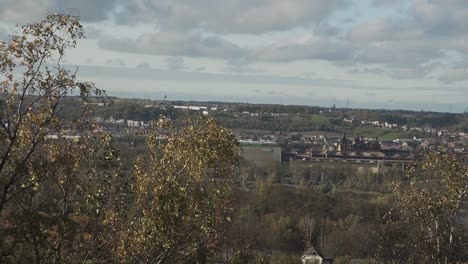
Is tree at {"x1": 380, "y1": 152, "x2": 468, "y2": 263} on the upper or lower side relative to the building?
upper

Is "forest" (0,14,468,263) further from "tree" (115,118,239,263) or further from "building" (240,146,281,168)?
"building" (240,146,281,168)

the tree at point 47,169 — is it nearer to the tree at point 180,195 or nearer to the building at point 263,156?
the tree at point 180,195

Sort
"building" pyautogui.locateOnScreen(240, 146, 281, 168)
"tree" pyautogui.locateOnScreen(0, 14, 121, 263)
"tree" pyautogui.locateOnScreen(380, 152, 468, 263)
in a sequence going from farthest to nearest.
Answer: "building" pyautogui.locateOnScreen(240, 146, 281, 168)
"tree" pyautogui.locateOnScreen(380, 152, 468, 263)
"tree" pyautogui.locateOnScreen(0, 14, 121, 263)

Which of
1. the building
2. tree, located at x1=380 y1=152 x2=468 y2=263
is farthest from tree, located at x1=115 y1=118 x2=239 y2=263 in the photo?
the building

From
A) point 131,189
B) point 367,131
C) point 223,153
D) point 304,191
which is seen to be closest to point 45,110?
point 131,189

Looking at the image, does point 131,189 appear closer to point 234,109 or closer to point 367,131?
point 367,131

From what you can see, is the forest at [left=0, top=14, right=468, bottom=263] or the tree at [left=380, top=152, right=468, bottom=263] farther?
the tree at [left=380, top=152, right=468, bottom=263]

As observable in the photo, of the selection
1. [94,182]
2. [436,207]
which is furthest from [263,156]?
[94,182]
